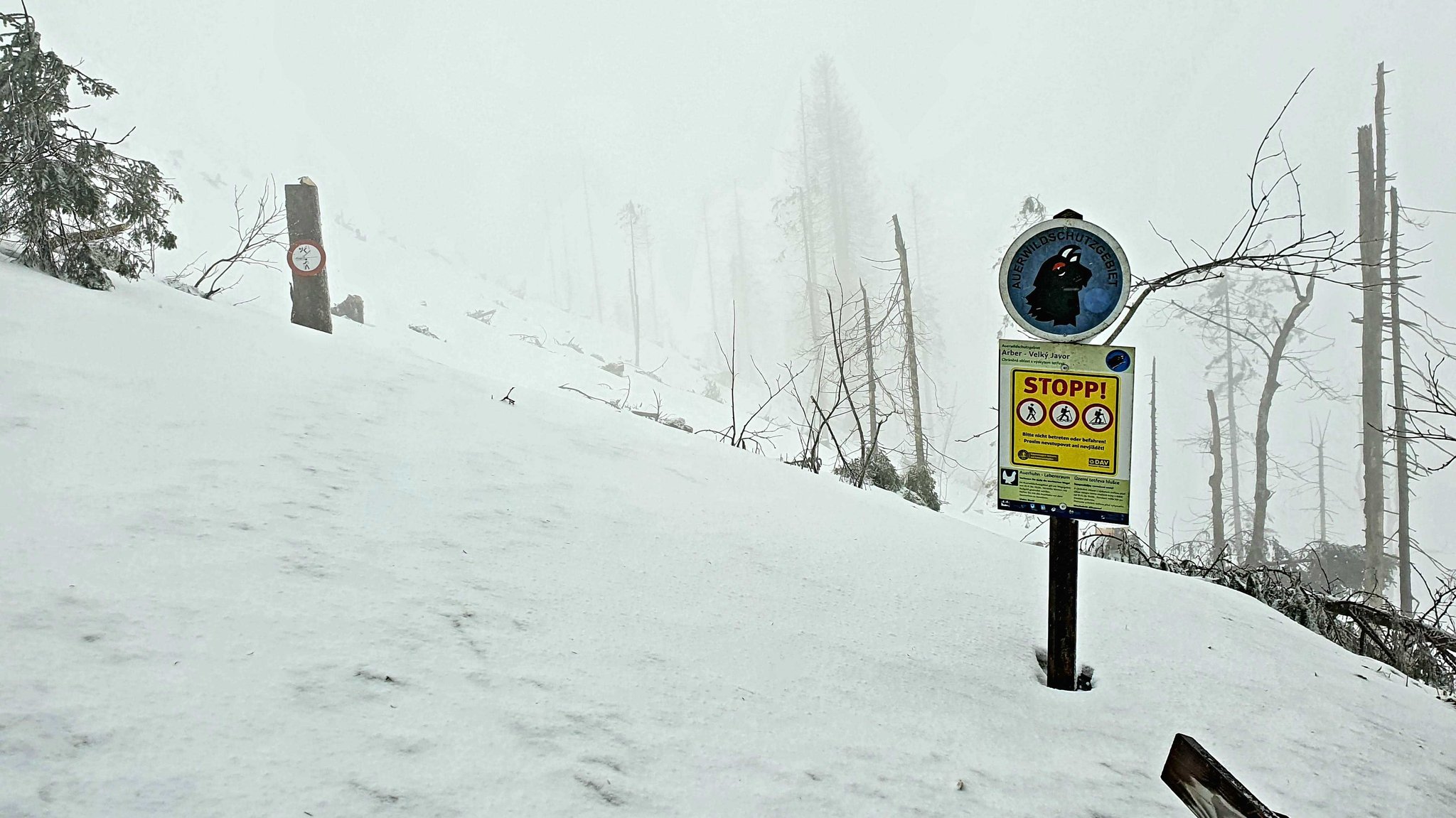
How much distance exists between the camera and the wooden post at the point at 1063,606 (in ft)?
6.99

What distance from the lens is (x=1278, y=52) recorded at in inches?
7003

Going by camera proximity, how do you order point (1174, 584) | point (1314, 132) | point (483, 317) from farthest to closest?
point (1314, 132) → point (483, 317) → point (1174, 584)

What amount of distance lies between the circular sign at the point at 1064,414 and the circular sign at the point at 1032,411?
27mm

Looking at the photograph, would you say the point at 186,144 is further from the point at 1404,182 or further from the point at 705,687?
the point at 1404,182

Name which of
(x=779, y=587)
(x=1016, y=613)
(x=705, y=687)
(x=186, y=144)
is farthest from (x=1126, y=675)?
(x=186, y=144)

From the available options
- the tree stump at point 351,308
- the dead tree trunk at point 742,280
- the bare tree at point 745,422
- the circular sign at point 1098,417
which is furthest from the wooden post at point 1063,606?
the dead tree trunk at point 742,280

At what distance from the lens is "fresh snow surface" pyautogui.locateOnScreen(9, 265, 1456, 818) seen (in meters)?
1.15

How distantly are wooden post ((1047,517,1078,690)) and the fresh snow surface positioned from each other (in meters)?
0.10

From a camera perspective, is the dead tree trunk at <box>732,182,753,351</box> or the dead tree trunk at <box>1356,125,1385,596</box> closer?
Result: the dead tree trunk at <box>1356,125,1385,596</box>

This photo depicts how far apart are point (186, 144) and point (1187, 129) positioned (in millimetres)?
177479

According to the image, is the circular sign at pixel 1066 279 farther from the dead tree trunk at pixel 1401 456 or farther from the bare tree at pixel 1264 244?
the dead tree trunk at pixel 1401 456

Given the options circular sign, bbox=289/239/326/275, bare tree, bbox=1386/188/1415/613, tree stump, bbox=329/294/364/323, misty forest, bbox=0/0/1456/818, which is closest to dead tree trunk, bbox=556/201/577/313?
tree stump, bbox=329/294/364/323

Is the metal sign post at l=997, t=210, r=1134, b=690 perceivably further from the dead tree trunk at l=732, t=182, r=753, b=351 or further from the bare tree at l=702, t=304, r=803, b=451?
the dead tree trunk at l=732, t=182, r=753, b=351

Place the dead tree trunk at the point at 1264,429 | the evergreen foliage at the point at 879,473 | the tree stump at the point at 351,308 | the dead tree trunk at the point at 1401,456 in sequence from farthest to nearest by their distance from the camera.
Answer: the tree stump at the point at 351,308 → the dead tree trunk at the point at 1264,429 → the dead tree trunk at the point at 1401,456 → the evergreen foliage at the point at 879,473
